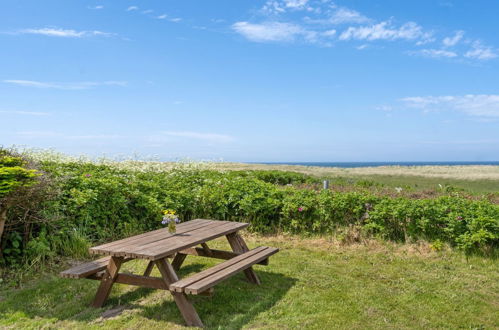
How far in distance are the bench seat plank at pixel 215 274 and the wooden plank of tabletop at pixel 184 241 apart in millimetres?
313

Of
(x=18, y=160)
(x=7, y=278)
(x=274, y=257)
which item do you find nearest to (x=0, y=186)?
(x=18, y=160)

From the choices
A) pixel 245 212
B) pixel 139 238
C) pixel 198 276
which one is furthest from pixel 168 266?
pixel 245 212

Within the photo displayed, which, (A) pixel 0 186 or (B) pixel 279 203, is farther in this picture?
(B) pixel 279 203

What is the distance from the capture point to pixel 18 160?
219 inches

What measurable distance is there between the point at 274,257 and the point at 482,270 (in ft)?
9.80

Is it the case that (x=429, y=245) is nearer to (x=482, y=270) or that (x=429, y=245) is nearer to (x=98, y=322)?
(x=482, y=270)

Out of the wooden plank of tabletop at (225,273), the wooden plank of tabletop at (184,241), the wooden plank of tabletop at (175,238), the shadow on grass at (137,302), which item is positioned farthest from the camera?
the shadow on grass at (137,302)

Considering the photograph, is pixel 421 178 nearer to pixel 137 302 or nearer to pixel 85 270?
pixel 137 302

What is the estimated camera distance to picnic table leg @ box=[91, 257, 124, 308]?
433 centimetres

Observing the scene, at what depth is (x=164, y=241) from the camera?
4.47m

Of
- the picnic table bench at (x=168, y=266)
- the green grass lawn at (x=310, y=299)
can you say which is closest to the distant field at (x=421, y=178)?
the green grass lawn at (x=310, y=299)

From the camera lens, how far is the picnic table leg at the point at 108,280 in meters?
4.33

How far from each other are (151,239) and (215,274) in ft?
2.87

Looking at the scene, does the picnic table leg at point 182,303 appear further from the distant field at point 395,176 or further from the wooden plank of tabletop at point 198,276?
the distant field at point 395,176
